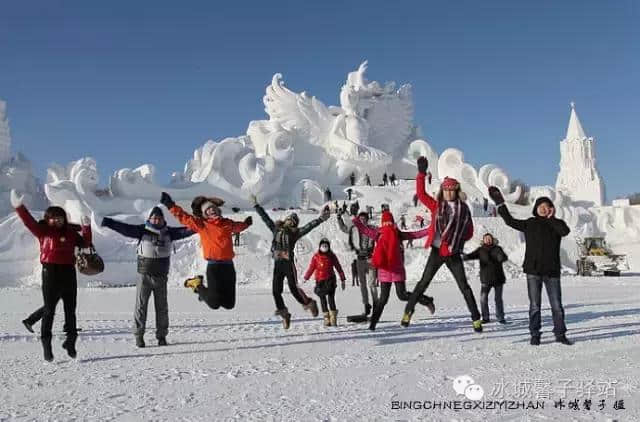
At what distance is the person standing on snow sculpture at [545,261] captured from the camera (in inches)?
202

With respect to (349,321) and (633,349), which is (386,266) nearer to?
(349,321)

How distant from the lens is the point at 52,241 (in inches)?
195

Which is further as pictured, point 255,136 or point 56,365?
point 255,136

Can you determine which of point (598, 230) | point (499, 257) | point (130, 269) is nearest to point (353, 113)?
point (598, 230)

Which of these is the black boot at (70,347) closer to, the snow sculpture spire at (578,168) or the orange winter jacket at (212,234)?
the orange winter jacket at (212,234)

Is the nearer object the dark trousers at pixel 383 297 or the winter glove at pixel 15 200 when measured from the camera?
the winter glove at pixel 15 200

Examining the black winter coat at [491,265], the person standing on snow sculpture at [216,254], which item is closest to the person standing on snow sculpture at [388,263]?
the black winter coat at [491,265]

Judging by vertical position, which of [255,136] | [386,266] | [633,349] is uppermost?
[255,136]

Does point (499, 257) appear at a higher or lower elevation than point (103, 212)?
lower

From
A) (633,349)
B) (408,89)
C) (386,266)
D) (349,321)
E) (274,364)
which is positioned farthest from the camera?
(408,89)

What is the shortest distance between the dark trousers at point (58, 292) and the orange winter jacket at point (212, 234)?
1.11 meters

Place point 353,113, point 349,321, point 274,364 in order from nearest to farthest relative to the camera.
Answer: point 274,364 → point 349,321 → point 353,113

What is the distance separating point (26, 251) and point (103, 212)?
15.7 feet

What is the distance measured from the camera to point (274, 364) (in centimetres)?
439
